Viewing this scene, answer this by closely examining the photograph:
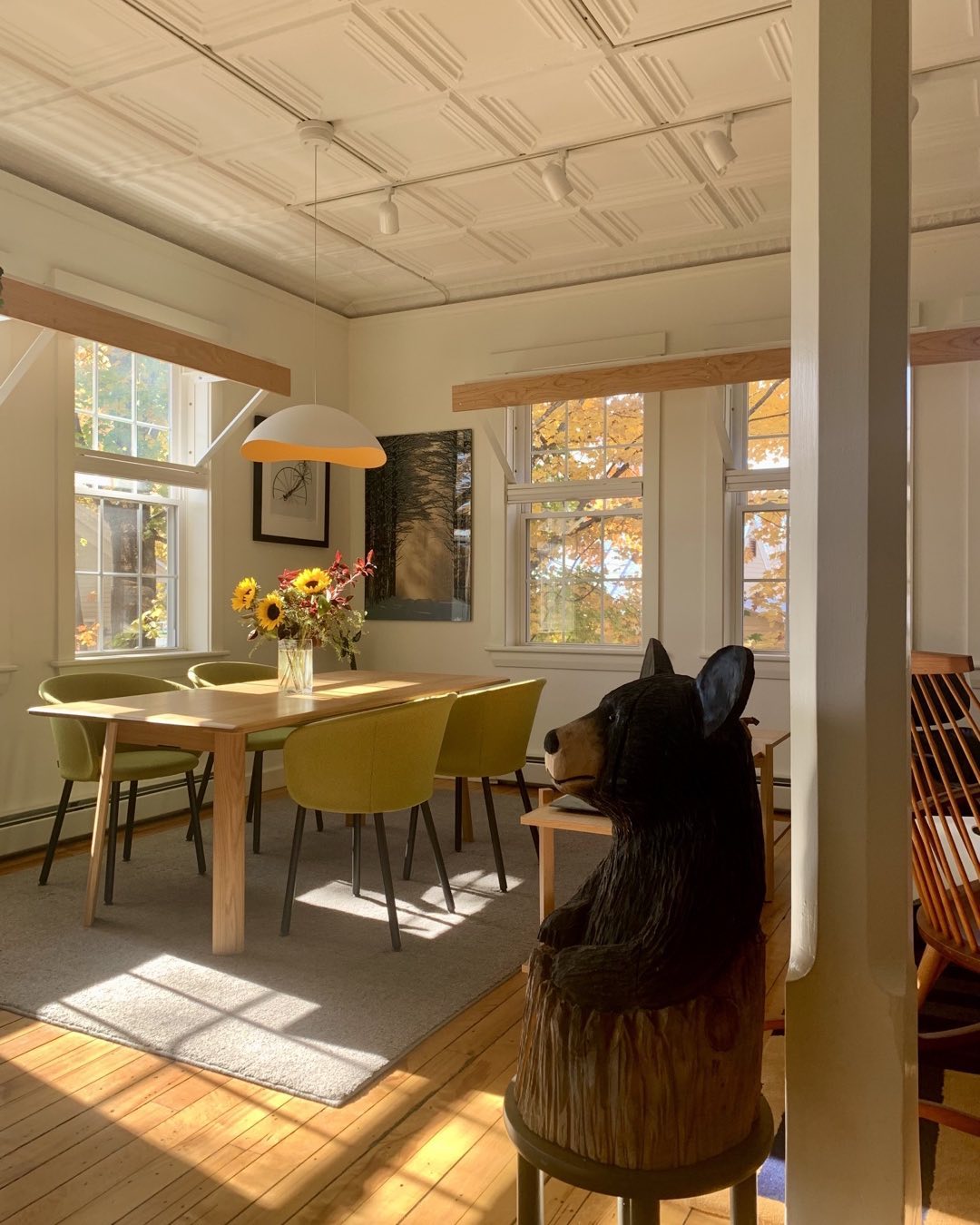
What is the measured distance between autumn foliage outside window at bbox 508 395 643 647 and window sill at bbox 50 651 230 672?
1.93m

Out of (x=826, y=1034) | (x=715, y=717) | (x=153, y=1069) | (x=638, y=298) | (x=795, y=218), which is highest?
(x=638, y=298)

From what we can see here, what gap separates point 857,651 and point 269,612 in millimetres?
3159

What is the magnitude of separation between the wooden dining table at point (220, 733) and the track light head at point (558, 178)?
2320 millimetres

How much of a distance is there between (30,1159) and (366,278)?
4.92m

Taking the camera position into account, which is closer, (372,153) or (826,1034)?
(826,1034)

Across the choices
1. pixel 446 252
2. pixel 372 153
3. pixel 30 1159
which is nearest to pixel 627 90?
pixel 372 153

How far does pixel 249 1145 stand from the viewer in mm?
1907

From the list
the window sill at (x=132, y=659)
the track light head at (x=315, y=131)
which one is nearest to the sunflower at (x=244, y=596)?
the window sill at (x=132, y=659)

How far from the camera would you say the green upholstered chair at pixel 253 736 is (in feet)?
14.1

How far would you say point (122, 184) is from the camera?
4414 millimetres

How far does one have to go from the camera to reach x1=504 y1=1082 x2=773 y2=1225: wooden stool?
0.84 metres

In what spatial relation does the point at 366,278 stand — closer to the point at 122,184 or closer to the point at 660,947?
the point at 122,184

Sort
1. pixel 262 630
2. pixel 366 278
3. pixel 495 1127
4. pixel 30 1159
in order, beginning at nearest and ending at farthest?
pixel 30 1159
pixel 495 1127
pixel 262 630
pixel 366 278

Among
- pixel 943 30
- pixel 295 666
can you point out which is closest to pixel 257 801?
pixel 295 666
